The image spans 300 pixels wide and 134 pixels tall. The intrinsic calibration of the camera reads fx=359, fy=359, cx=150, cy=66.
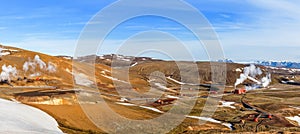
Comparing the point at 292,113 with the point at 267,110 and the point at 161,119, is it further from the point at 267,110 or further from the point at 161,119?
the point at 161,119

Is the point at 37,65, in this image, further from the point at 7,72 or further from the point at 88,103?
the point at 88,103

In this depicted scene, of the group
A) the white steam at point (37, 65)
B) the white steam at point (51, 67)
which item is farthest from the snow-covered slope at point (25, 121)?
the white steam at point (51, 67)

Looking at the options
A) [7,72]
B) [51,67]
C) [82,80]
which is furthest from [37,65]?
[82,80]

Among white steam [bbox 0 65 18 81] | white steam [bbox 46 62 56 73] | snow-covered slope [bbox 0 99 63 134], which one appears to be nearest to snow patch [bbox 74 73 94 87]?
white steam [bbox 46 62 56 73]

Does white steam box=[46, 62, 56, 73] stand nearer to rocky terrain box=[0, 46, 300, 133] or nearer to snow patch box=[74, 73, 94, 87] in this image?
rocky terrain box=[0, 46, 300, 133]

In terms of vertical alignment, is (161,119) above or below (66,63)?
below

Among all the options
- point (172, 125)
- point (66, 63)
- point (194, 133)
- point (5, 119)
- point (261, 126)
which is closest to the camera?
point (5, 119)

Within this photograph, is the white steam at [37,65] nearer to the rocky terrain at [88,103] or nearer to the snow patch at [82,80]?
the rocky terrain at [88,103]

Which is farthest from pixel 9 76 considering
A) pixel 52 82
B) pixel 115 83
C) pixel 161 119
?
pixel 161 119
